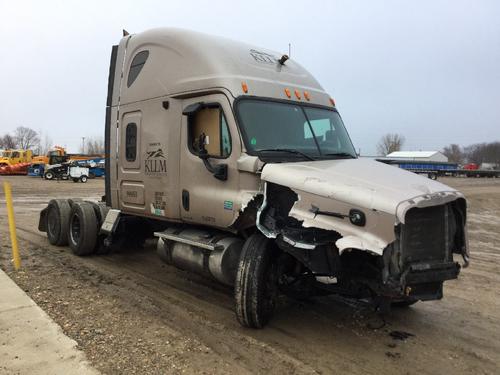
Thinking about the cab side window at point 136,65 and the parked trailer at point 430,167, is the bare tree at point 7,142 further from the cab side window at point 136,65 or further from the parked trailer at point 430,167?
the cab side window at point 136,65

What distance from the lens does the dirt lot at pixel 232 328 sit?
4234 mm

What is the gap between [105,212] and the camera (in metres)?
8.67

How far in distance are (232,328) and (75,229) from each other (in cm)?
523

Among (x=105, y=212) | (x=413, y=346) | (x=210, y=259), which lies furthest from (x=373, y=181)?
(x=105, y=212)

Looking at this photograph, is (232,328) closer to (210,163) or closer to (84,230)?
(210,163)

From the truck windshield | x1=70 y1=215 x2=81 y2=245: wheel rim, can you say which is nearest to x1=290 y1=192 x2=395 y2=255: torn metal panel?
the truck windshield

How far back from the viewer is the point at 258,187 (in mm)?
5148

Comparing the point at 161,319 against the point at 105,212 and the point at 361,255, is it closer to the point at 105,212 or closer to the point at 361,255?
the point at 361,255

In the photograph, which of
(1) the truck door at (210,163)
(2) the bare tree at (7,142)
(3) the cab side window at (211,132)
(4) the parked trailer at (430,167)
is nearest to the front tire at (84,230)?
(1) the truck door at (210,163)

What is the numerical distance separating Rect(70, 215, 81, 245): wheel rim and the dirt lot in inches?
43.2

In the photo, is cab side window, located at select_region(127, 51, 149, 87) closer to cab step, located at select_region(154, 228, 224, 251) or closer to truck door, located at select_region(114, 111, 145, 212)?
truck door, located at select_region(114, 111, 145, 212)

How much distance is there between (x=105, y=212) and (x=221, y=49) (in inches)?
169

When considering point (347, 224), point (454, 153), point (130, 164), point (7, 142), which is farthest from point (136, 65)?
point (454, 153)

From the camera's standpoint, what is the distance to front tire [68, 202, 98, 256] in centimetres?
846
